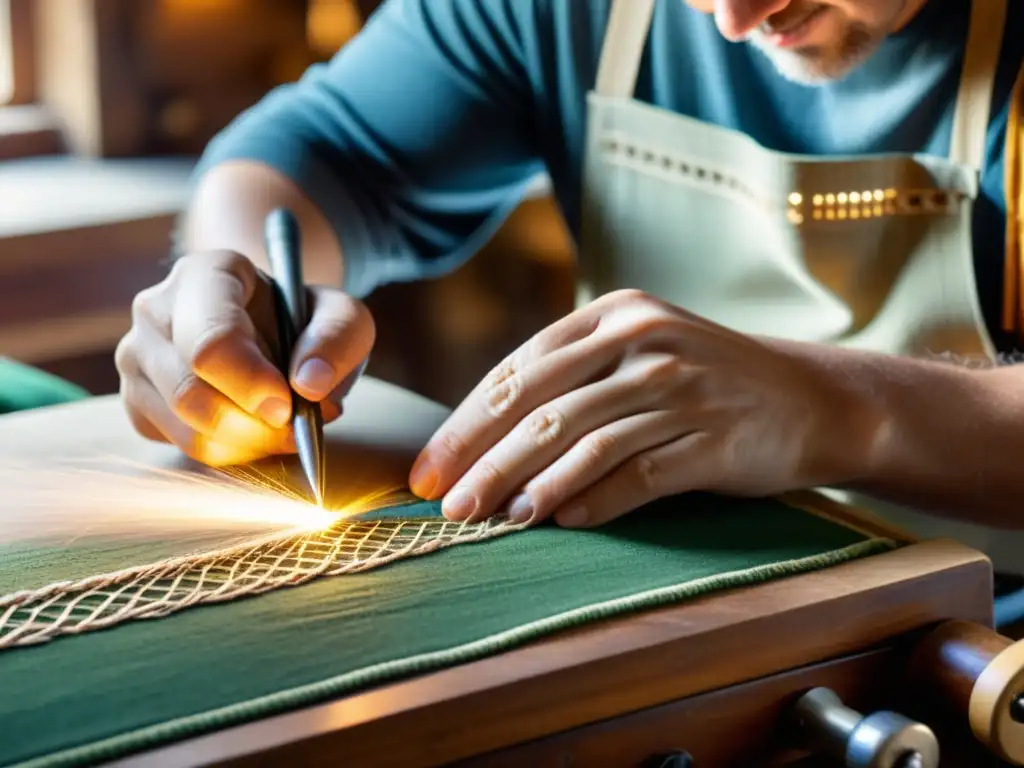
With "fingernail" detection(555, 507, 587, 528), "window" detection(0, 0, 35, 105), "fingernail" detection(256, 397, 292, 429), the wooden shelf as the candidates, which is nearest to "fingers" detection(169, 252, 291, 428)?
"fingernail" detection(256, 397, 292, 429)

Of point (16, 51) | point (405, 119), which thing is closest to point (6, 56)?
point (16, 51)

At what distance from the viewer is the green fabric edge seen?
1.97ft

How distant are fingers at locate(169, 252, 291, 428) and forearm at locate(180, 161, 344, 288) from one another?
13.0 inches

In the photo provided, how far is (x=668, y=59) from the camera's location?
1.40 m

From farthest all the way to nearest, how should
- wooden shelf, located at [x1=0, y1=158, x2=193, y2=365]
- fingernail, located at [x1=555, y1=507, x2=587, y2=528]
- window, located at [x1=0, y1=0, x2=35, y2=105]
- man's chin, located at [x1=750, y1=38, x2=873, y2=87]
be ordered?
window, located at [x1=0, y1=0, x2=35, y2=105]
wooden shelf, located at [x1=0, y1=158, x2=193, y2=365]
man's chin, located at [x1=750, y1=38, x2=873, y2=87]
fingernail, located at [x1=555, y1=507, x2=587, y2=528]

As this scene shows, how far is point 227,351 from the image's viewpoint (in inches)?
37.2

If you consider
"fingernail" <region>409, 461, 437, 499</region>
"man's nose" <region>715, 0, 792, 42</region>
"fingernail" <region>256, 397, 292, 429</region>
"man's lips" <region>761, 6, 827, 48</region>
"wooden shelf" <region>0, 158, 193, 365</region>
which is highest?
"man's nose" <region>715, 0, 792, 42</region>

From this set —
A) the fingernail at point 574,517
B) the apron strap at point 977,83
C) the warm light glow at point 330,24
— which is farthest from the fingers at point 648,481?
the warm light glow at point 330,24

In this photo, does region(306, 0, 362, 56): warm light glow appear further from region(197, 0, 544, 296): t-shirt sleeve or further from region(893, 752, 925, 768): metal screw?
region(893, 752, 925, 768): metal screw

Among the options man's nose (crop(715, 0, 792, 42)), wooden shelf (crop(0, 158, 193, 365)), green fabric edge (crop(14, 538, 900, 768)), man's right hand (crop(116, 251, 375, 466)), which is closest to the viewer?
green fabric edge (crop(14, 538, 900, 768))

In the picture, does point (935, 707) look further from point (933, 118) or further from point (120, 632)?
point (933, 118)

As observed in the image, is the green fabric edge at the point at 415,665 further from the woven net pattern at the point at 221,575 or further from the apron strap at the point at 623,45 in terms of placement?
the apron strap at the point at 623,45

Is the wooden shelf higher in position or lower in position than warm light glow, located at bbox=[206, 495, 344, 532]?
lower

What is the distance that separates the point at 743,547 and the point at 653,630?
0.14 m
